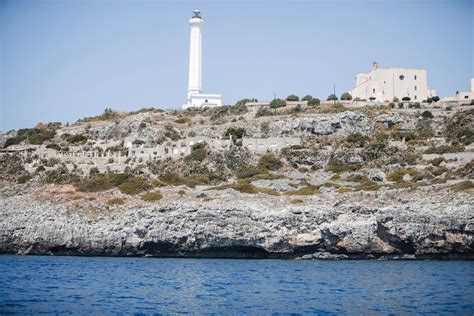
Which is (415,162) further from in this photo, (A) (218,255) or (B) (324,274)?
(B) (324,274)

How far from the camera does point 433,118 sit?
73.2 m

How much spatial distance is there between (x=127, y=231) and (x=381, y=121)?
3556 cm

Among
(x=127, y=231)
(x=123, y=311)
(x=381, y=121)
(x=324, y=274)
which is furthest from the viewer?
(x=381, y=121)

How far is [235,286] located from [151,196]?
64.4 ft

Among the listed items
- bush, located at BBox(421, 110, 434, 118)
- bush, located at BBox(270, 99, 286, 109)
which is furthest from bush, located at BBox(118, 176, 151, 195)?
bush, located at BBox(421, 110, 434, 118)

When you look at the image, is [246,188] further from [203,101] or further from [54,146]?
[203,101]

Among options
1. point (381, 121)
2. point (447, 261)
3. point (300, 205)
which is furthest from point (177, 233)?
point (381, 121)

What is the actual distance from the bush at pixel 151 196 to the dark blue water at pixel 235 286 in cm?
743

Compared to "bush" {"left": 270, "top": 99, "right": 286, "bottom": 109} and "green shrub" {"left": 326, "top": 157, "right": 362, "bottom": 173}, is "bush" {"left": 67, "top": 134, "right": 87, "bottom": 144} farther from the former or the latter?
"green shrub" {"left": 326, "top": 157, "right": 362, "bottom": 173}

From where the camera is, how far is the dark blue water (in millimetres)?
24812

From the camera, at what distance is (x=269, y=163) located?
61.2 meters

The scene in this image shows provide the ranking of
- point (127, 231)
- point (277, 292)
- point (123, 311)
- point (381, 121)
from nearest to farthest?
1. point (123, 311)
2. point (277, 292)
3. point (127, 231)
4. point (381, 121)

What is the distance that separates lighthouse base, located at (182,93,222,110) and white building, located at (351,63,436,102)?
670 inches

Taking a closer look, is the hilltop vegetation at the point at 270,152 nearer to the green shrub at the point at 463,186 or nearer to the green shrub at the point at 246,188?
the green shrub at the point at 246,188
